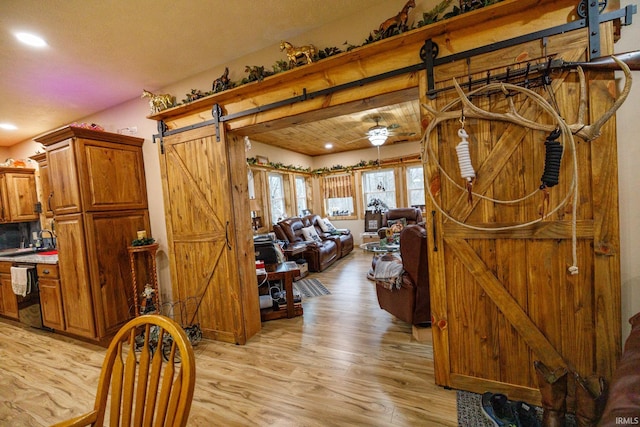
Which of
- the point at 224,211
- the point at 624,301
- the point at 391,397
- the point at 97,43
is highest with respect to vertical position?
the point at 97,43

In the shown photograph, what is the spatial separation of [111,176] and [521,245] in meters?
3.87

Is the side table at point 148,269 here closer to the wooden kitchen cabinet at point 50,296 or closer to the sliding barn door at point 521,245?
the wooden kitchen cabinet at point 50,296

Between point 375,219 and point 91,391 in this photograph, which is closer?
point 91,391

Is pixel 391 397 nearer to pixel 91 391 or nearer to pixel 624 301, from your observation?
pixel 624 301

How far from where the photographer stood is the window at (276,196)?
6.16 m

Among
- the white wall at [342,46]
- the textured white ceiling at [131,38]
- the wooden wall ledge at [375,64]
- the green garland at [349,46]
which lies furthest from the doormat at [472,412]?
the textured white ceiling at [131,38]

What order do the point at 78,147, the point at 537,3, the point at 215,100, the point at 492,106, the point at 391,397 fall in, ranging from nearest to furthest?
the point at 537,3 < the point at 492,106 < the point at 391,397 < the point at 215,100 < the point at 78,147

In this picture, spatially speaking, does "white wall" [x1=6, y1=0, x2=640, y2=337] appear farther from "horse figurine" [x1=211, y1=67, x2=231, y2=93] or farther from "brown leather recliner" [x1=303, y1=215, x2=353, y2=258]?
"brown leather recliner" [x1=303, y1=215, x2=353, y2=258]

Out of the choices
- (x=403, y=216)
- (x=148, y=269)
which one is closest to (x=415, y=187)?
(x=403, y=216)

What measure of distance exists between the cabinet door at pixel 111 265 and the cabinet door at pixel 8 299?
186cm

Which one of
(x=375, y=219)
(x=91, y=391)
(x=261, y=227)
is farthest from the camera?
(x=375, y=219)

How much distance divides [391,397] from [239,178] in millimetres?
2295

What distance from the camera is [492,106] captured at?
5.25 feet

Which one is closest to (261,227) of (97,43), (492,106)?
(97,43)
